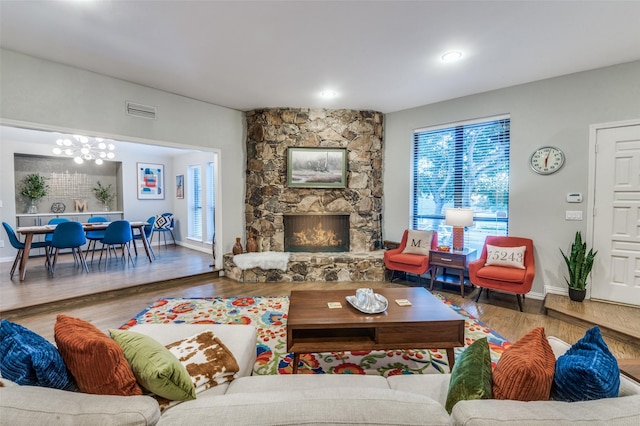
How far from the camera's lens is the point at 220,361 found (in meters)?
1.50

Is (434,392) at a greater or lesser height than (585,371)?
lesser

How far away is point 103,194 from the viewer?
7.17 metres

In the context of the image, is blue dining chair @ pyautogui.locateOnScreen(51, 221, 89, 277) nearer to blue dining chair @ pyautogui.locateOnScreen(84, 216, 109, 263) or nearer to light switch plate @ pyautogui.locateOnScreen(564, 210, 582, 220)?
blue dining chair @ pyautogui.locateOnScreen(84, 216, 109, 263)

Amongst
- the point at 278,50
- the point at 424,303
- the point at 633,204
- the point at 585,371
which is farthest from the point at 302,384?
the point at 633,204

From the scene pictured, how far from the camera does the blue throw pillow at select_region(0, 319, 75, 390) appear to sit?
3.17ft

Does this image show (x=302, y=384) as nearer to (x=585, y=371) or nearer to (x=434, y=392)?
(x=434, y=392)

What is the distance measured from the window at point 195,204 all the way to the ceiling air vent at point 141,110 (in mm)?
3167

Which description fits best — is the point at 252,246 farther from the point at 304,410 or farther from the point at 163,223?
the point at 304,410

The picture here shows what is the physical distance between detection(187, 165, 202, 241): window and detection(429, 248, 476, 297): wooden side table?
A: 547 cm

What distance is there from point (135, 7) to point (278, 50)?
1.23m

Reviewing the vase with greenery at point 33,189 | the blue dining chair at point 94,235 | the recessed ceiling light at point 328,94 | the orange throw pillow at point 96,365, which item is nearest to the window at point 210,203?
the blue dining chair at point 94,235

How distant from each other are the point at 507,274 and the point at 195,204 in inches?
267

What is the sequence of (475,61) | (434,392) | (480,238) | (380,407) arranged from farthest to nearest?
(480,238) < (475,61) < (434,392) < (380,407)

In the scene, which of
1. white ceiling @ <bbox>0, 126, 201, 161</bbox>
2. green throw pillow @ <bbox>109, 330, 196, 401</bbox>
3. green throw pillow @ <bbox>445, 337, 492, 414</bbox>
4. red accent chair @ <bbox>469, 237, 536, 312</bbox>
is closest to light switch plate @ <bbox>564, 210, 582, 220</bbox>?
red accent chair @ <bbox>469, 237, 536, 312</bbox>
